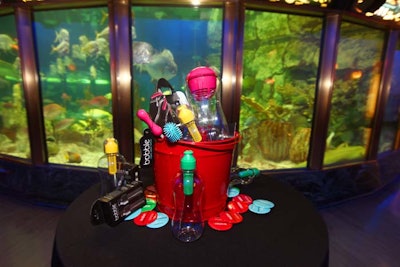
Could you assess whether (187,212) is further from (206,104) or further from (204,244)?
(206,104)

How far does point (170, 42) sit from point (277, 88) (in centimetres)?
119

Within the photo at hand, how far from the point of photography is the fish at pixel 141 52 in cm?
229

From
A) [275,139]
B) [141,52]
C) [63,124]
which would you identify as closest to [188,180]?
[141,52]

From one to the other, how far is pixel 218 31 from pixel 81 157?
1.85 m

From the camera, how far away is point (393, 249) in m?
1.83

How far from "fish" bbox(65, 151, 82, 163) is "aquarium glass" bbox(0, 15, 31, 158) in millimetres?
384

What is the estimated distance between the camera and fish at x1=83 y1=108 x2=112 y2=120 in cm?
257

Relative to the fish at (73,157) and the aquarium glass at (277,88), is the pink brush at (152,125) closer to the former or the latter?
the aquarium glass at (277,88)

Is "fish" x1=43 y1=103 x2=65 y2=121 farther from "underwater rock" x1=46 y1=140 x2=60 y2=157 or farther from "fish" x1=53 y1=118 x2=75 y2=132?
"underwater rock" x1=46 y1=140 x2=60 y2=157

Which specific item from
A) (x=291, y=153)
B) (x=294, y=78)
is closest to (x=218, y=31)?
(x=294, y=78)

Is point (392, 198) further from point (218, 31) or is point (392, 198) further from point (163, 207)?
point (163, 207)

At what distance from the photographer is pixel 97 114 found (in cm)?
259

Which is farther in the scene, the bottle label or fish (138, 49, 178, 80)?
fish (138, 49, 178, 80)

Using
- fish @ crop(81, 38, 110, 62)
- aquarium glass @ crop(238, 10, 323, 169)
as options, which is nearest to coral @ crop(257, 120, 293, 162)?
aquarium glass @ crop(238, 10, 323, 169)
